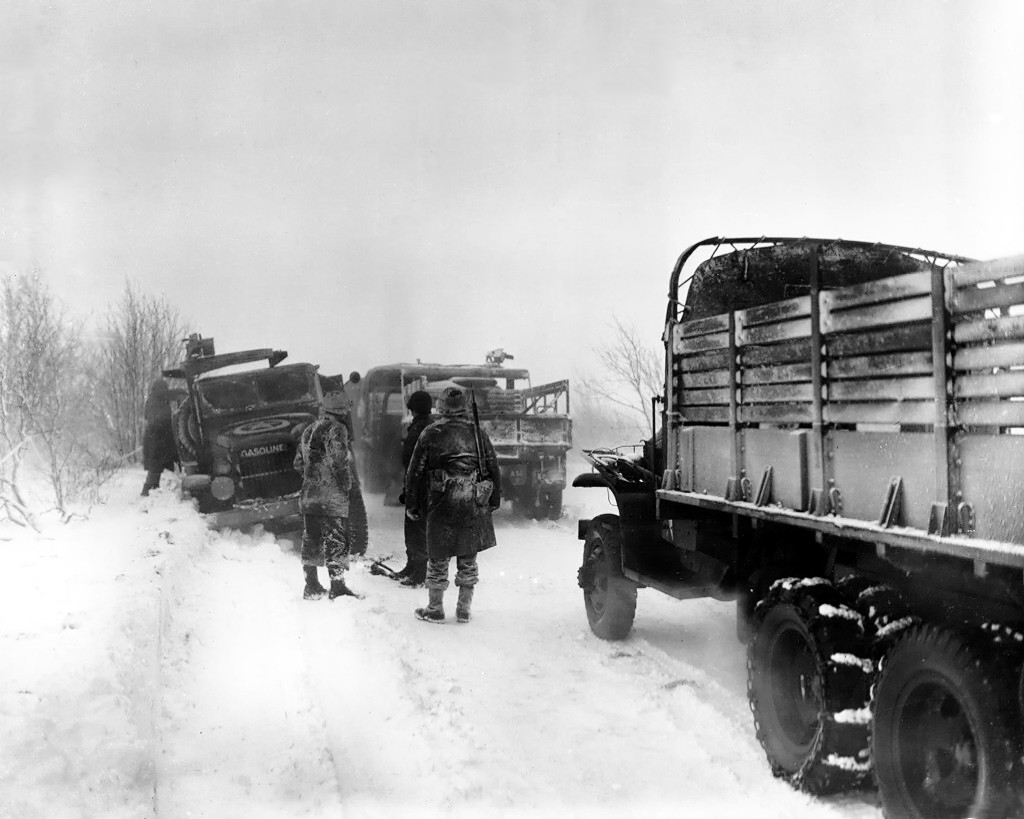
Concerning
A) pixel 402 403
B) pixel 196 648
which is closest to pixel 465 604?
pixel 196 648

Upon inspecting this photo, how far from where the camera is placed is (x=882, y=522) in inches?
122

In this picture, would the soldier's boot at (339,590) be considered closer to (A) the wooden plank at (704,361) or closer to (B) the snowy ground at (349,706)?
(B) the snowy ground at (349,706)

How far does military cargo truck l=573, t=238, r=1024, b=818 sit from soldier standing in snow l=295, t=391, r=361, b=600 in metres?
3.53

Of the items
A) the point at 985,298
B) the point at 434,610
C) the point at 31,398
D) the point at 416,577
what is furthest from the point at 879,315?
the point at 31,398

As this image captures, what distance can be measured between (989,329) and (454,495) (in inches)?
175

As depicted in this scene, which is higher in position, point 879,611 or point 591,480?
point 591,480

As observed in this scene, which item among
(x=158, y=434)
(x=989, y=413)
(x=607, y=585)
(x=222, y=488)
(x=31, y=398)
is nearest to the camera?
(x=989, y=413)

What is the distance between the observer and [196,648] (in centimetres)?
562

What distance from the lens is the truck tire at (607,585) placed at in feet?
19.4

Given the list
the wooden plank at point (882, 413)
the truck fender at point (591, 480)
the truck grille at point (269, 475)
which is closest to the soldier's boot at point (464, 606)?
the truck fender at point (591, 480)

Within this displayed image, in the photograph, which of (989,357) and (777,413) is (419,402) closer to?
Result: (777,413)

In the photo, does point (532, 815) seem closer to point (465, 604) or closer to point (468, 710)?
point (468, 710)

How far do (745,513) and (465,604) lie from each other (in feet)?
9.78

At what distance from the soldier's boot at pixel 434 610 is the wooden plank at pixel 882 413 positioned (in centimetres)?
384
